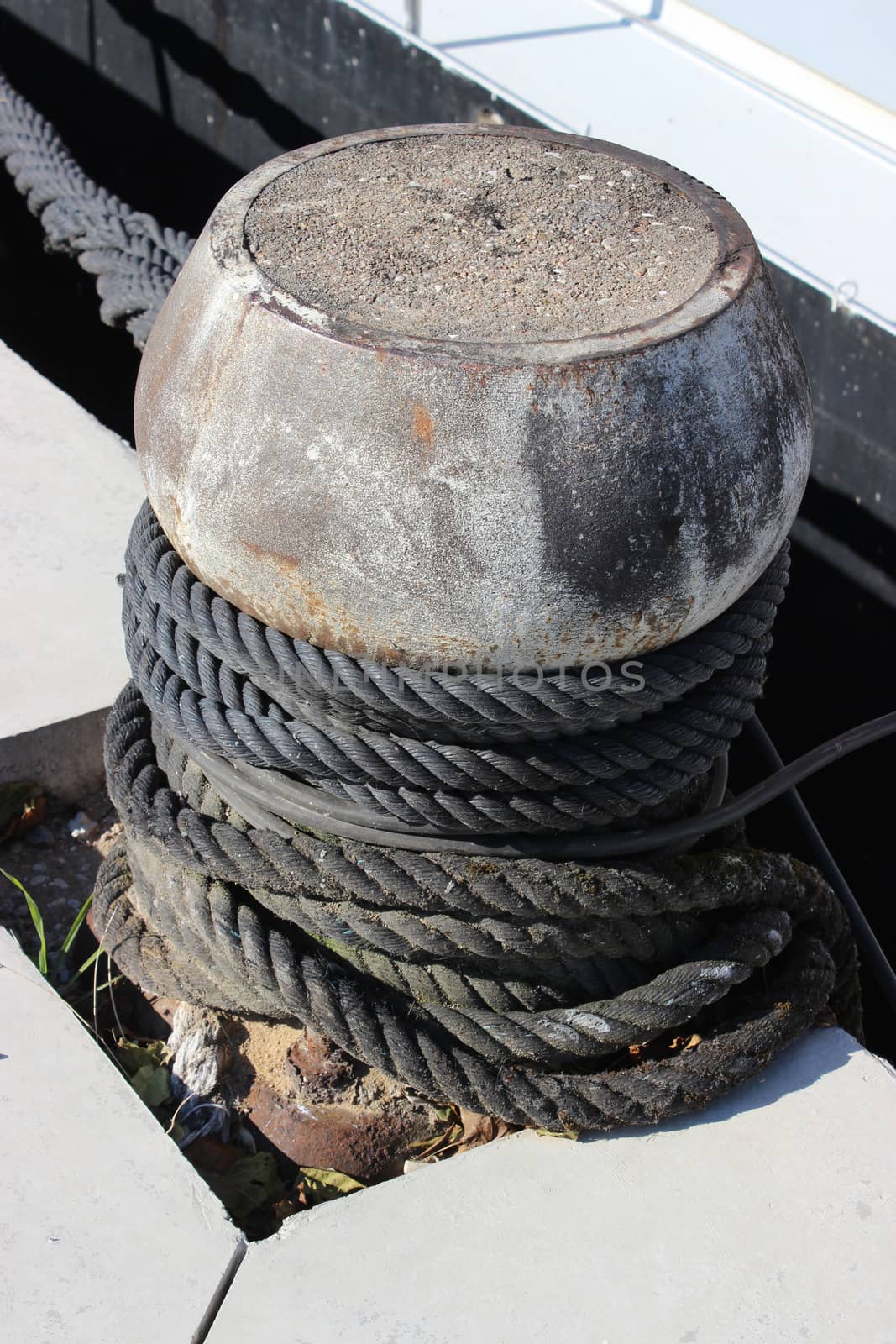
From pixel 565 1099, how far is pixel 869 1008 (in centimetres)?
178

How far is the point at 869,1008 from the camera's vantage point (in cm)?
323

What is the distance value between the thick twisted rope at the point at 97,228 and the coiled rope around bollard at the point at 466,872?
3.60 ft

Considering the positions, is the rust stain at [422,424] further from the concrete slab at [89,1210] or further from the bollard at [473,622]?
the concrete slab at [89,1210]

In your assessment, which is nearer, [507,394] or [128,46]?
[507,394]

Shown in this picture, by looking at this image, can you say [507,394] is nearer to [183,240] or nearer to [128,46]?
[183,240]

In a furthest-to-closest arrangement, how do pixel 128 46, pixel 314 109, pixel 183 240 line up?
1. pixel 128 46
2. pixel 314 109
3. pixel 183 240

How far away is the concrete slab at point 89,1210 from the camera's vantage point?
1493 millimetres

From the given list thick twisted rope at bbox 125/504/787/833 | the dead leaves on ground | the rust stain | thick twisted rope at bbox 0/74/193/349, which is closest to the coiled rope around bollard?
thick twisted rope at bbox 125/504/787/833

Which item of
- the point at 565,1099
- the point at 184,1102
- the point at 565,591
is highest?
the point at 565,591

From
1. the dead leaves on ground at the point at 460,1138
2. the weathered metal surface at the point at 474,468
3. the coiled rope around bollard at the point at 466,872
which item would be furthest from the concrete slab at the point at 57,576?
the dead leaves on ground at the point at 460,1138

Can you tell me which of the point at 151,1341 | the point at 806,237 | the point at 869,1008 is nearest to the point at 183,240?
the point at 806,237

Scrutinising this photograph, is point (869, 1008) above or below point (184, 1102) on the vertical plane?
below

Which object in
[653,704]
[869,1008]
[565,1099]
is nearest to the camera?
[653,704]

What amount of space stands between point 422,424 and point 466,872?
58 centimetres
